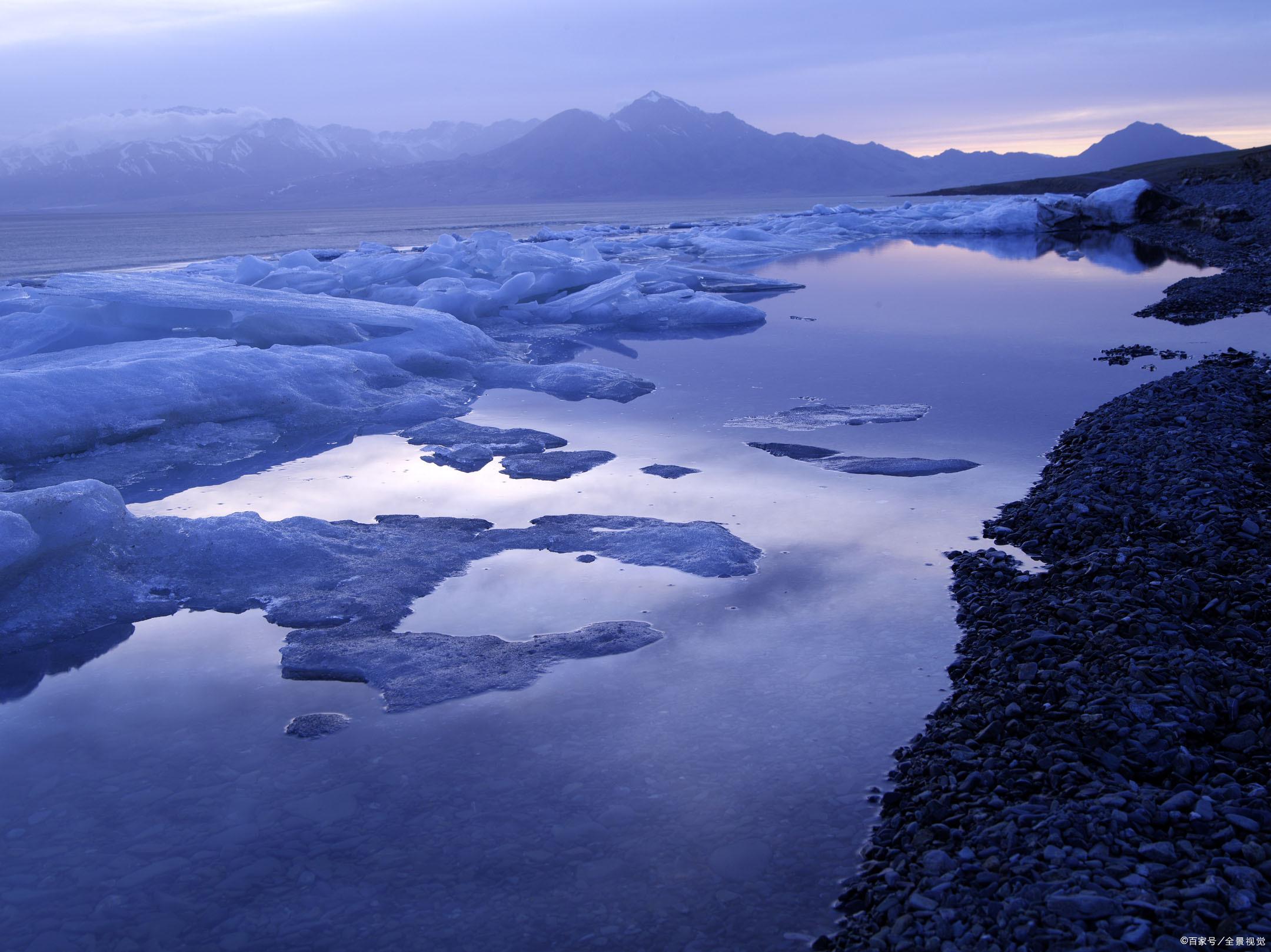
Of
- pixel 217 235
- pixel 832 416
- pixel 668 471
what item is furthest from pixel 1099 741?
pixel 217 235

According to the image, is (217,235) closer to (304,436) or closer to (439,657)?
(304,436)

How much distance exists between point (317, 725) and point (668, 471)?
11.4 ft

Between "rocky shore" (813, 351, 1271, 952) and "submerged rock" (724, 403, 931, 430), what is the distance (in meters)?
2.84

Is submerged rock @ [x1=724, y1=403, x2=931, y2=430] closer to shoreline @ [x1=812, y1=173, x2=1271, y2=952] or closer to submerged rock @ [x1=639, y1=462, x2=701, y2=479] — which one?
submerged rock @ [x1=639, y1=462, x2=701, y2=479]

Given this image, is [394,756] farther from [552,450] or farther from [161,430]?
[161,430]

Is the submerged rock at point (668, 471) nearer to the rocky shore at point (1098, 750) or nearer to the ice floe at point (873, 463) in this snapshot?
the ice floe at point (873, 463)

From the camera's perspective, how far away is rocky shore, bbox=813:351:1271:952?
2.28m

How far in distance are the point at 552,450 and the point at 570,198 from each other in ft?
602

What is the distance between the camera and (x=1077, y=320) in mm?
13570

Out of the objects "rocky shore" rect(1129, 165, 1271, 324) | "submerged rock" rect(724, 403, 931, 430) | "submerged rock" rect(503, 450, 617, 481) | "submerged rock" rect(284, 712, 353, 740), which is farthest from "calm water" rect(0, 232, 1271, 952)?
"rocky shore" rect(1129, 165, 1271, 324)

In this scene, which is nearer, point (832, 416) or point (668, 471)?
point (668, 471)

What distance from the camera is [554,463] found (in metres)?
6.90

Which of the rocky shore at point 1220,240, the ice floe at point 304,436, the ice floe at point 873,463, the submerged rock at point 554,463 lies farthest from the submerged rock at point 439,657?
the rocky shore at point 1220,240

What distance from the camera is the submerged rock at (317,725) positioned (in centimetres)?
352
